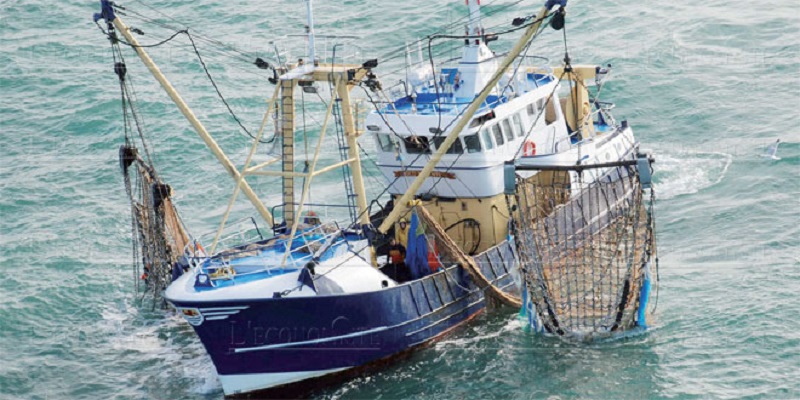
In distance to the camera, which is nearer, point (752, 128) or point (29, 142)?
point (752, 128)

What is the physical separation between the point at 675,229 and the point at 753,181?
4441 millimetres

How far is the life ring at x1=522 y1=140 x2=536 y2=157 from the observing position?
110ft

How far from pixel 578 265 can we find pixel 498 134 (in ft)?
14.1

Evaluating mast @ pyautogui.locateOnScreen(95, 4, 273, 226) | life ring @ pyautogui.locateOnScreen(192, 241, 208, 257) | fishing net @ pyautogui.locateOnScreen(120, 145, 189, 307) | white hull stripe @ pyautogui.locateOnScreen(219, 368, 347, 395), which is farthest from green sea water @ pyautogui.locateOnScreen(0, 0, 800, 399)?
mast @ pyautogui.locateOnScreen(95, 4, 273, 226)

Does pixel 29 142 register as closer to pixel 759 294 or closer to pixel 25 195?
pixel 25 195

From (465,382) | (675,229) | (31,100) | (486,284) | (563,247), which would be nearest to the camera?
(465,382)

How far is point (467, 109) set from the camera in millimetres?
29453

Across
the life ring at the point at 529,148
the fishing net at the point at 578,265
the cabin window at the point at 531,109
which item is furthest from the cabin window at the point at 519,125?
the fishing net at the point at 578,265

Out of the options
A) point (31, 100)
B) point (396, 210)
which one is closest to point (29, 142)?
point (31, 100)

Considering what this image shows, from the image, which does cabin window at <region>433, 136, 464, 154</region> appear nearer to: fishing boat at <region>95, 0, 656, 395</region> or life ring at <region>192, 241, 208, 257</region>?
fishing boat at <region>95, 0, 656, 395</region>

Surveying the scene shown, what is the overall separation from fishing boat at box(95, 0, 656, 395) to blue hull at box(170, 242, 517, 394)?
3cm

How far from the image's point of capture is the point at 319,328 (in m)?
27.8

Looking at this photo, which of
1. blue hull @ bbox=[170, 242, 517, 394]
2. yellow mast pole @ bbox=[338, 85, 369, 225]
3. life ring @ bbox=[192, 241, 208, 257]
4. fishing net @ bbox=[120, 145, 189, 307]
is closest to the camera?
blue hull @ bbox=[170, 242, 517, 394]

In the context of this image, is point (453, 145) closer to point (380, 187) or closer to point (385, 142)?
point (385, 142)
